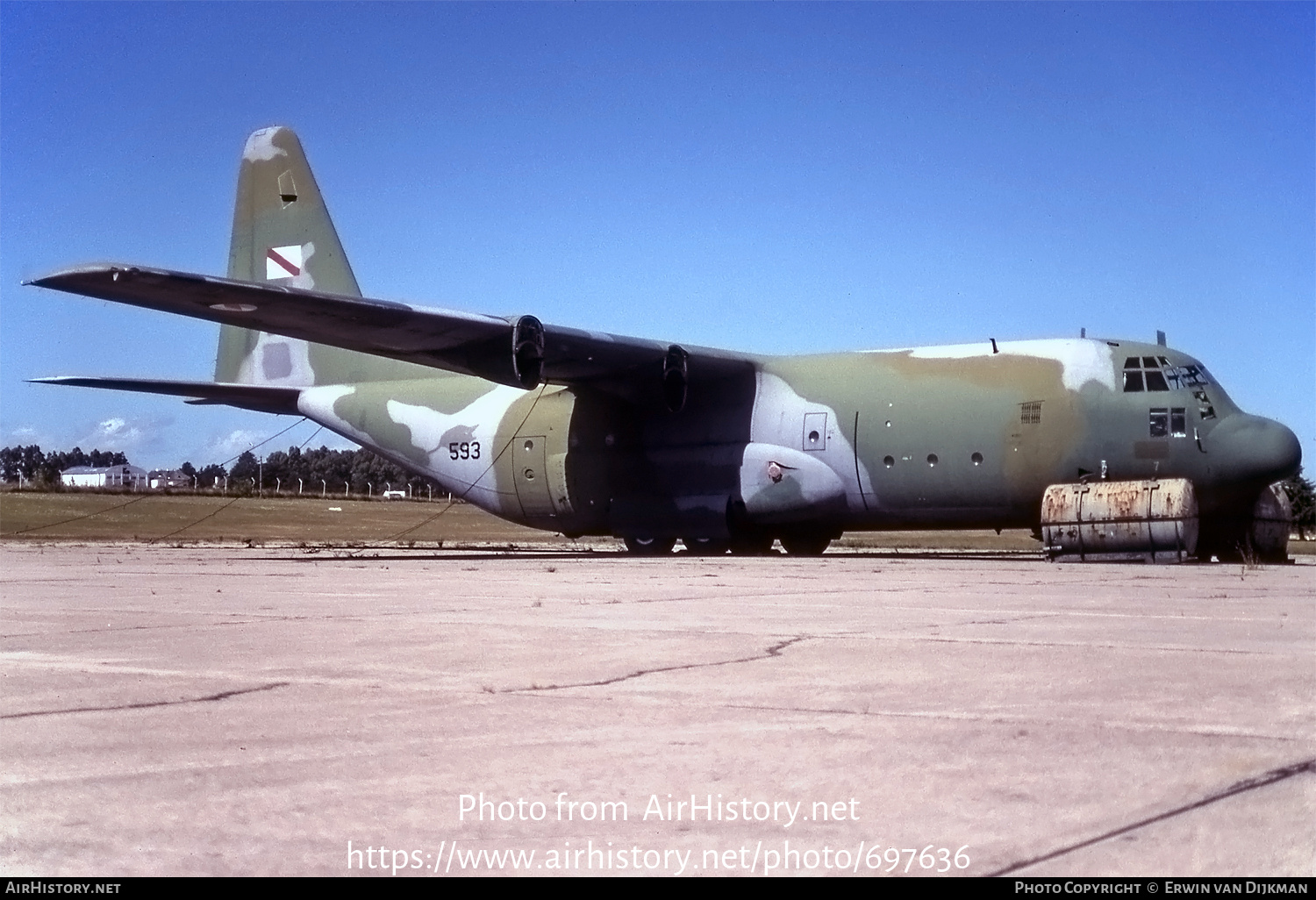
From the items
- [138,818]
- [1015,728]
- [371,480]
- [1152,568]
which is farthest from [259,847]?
[371,480]

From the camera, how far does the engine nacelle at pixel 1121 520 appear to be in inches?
666

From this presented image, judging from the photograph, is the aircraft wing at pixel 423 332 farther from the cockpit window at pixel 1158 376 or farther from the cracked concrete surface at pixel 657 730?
the cracked concrete surface at pixel 657 730

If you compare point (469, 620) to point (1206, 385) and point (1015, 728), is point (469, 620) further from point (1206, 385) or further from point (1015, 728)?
point (1206, 385)

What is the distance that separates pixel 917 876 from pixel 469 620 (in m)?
5.68

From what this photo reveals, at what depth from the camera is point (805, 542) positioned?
21625mm

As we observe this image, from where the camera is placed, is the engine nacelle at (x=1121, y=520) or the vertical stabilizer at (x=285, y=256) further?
the vertical stabilizer at (x=285, y=256)

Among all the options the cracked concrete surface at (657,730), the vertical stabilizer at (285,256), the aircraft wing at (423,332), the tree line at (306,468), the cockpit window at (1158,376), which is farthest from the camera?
the tree line at (306,468)

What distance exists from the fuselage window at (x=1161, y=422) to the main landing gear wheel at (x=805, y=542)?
5514 millimetres

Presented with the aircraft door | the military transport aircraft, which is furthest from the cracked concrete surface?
the aircraft door

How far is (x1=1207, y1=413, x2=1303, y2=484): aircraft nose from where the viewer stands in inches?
687

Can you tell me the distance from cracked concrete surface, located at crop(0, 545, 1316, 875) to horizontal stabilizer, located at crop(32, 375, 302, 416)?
13.1 metres

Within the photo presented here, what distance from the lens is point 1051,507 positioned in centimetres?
1783

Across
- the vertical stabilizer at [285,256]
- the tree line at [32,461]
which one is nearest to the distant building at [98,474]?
the tree line at [32,461]

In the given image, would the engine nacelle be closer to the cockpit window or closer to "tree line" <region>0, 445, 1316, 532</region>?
the cockpit window
